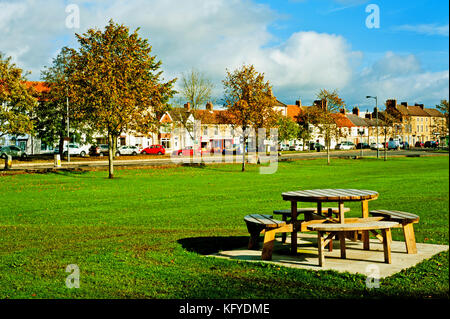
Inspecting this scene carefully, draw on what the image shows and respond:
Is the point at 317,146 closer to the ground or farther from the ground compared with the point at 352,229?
farther from the ground

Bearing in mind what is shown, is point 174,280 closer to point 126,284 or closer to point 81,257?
point 126,284

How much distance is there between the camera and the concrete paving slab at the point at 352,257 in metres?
7.46

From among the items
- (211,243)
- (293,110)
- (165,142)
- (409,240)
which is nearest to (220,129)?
(165,142)

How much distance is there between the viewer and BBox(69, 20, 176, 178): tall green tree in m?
30.5

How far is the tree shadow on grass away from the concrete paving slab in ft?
0.95

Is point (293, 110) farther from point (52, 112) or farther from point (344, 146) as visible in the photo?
point (52, 112)

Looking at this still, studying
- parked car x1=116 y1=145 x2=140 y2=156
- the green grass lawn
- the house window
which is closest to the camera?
the green grass lawn

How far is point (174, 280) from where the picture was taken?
6.74m

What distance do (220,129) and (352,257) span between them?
152ft

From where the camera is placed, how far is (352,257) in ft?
27.1

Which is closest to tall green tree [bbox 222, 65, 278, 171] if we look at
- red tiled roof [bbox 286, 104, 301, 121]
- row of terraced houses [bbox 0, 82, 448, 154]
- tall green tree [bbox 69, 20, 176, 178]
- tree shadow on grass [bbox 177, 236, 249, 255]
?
row of terraced houses [bbox 0, 82, 448, 154]

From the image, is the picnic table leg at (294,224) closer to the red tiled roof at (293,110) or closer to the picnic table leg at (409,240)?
the picnic table leg at (409,240)

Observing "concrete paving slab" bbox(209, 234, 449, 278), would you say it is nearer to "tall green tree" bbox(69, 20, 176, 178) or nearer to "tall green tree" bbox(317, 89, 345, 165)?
"tall green tree" bbox(69, 20, 176, 178)
